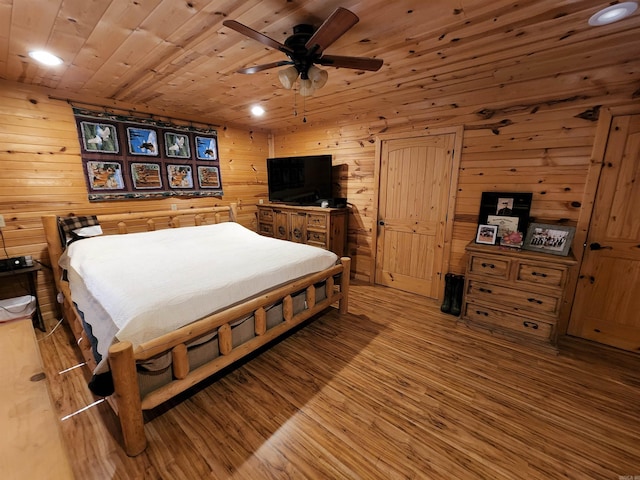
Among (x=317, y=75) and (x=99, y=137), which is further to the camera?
(x=99, y=137)

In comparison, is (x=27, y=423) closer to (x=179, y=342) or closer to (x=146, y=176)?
(x=179, y=342)

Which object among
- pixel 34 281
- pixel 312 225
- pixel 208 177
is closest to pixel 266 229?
pixel 312 225

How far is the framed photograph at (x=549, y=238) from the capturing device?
2496 mm

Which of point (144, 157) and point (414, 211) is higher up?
point (144, 157)

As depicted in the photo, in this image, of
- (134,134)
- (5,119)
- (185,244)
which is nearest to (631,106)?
(185,244)

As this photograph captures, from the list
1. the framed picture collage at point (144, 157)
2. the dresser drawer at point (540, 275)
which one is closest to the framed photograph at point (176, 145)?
the framed picture collage at point (144, 157)

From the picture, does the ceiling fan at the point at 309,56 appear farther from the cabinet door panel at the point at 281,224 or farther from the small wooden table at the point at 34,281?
the small wooden table at the point at 34,281

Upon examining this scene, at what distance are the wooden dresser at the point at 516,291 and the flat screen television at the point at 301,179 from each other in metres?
2.15

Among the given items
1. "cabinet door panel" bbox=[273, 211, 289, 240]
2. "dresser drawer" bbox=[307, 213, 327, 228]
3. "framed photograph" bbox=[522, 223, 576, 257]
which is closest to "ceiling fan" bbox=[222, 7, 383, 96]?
"dresser drawer" bbox=[307, 213, 327, 228]

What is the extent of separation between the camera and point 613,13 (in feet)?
4.99

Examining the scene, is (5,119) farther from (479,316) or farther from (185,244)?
(479,316)

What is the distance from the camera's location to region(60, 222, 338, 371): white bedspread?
1606 mm

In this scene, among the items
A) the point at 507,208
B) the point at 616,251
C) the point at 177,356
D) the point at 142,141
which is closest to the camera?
the point at 177,356

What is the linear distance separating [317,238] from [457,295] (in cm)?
193
